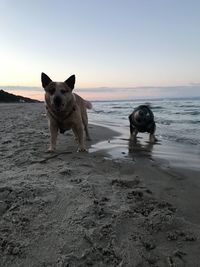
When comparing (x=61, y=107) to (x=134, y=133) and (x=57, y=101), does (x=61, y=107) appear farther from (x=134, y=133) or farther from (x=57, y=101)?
(x=134, y=133)

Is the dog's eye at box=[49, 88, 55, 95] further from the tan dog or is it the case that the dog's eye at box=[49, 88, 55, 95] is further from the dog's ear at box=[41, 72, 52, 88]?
the dog's ear at box=[41, 72, 52, 88]

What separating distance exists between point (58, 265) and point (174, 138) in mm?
6490

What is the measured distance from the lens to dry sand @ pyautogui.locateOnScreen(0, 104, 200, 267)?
218cm

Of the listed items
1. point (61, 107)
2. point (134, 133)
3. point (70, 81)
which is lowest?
point (134, 133)

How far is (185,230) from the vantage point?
255 centimetres

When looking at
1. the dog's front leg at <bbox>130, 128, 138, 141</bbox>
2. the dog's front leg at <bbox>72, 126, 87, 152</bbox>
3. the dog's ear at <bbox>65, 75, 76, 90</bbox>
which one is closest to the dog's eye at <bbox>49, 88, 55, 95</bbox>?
the dog's ear at <bbox>65, 75, 76, 90</bbox>

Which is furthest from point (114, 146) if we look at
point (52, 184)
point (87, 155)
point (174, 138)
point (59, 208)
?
point (59, 208)

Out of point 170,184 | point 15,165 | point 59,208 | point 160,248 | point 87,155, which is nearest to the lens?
point 160,248

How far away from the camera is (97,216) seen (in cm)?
270

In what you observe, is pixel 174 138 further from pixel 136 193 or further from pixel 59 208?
pixel 59 208

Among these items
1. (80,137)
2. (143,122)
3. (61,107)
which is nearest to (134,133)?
(143,122)

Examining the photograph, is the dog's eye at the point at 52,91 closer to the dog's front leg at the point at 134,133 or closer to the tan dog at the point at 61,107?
the tan dog at the point at 61,107

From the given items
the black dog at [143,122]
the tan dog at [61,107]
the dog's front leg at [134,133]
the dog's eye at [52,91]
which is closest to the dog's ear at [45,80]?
the tan dog at [61,107]

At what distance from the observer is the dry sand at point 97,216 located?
85.7 inches
